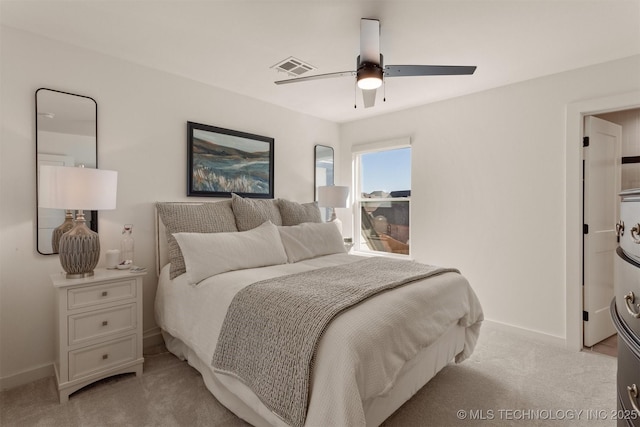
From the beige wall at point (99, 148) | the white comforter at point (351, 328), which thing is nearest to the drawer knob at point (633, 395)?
the white comforter at point (351, 328)

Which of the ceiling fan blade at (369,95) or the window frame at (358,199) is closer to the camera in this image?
the ceiling fan blade at (369,95)

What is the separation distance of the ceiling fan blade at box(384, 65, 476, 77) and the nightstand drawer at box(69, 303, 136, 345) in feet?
8.05

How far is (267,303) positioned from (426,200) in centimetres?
275

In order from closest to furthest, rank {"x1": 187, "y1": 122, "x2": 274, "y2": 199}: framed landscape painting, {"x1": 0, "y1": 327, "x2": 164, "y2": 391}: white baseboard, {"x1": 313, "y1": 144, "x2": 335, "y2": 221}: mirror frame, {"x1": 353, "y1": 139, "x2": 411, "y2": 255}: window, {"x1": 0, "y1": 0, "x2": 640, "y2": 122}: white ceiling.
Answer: {"x1": 0, "y1": 0, "x2": 640, "y2": 122}: white ceiling < {"x1": 0, "y1": 327, "x2": 164, "y2": 391}: white baseboard < {"x1": 187, "y1": 122, "x2": 274, "y2": 199}: framed landscape painting < {"x1": 353, "y1": 139, "x2": 411, "y2": 255}: window < {"x1": 313, "y1": 144, "x2": 335, "y2": 221}: mirror frame

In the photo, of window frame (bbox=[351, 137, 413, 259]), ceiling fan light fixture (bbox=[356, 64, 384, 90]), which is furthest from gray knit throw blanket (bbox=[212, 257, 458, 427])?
window frame (bbox=[351, 137, 413, 259])

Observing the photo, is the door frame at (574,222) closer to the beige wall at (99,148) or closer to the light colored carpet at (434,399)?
the light colored carpet at (434,399)

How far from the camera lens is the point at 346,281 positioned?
203cm

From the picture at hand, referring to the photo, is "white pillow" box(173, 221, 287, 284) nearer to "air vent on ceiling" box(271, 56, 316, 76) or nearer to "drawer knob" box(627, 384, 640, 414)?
"air vent on ceiling" box(271, 56, 316, 76)

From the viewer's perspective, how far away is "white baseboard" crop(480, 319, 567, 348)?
2914mm

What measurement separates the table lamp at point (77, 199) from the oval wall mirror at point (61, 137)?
0.27 meters

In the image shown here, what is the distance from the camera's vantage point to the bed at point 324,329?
137cm

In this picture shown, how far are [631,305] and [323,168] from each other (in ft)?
12.6

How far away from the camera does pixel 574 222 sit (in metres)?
2.84

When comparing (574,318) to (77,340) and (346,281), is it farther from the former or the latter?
(77,340)
